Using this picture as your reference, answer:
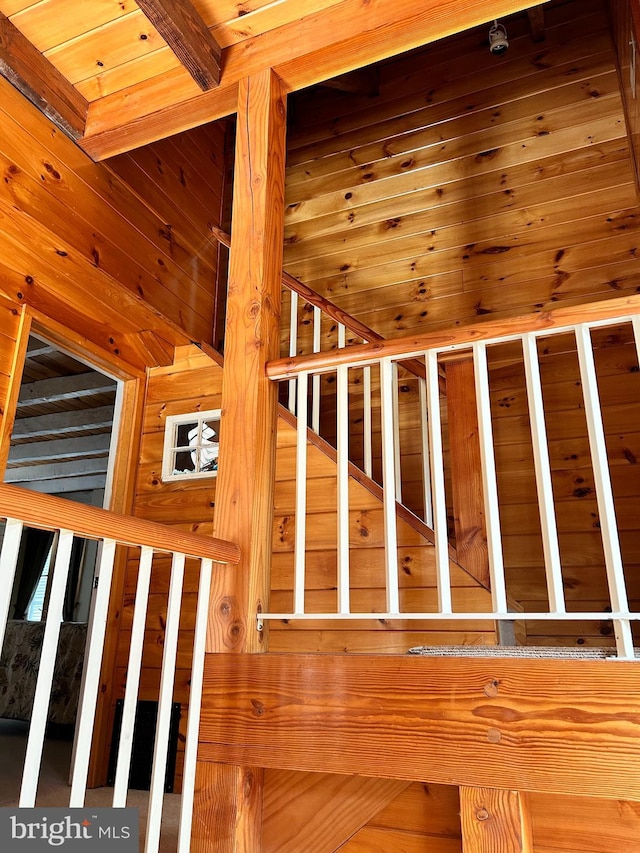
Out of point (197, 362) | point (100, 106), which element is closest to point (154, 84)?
point (100, 106)

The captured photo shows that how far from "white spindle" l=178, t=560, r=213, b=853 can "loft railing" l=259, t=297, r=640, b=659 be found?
Answer: 16 cm

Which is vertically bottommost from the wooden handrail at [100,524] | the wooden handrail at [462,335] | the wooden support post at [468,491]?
the wooden handrail at [100,524]

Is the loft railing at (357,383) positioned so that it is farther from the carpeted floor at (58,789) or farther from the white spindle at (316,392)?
the carpeted floor at (58,789)

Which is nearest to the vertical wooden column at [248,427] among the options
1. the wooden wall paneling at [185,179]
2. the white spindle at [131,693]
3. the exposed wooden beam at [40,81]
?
the white spindle at [131,693]

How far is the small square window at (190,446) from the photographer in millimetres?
3510

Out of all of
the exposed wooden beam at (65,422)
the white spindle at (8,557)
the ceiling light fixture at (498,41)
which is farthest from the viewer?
the exposed wooden beam at (65,422)

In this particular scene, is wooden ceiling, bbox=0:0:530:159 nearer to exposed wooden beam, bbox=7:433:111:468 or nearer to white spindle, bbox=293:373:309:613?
white spindle, bbox=293:373:309:613

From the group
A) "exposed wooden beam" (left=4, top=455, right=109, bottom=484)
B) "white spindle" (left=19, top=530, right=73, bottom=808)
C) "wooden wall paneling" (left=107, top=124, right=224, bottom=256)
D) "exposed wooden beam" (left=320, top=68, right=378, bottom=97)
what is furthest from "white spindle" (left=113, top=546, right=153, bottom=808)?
"exposed wooden beam" (left=4, top=455, right=109, bottom=484)

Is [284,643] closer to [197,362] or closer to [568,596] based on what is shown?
[568,596]

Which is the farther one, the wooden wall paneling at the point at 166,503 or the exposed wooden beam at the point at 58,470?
the exposed wooden beam at the point at 58,470

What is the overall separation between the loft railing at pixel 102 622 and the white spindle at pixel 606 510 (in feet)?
3.09

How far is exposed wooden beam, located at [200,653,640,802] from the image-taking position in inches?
52.3

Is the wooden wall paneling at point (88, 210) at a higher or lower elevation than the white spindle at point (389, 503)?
higher

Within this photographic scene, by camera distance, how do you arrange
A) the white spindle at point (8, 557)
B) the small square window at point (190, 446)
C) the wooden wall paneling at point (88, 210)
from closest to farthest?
the white spindle at point (8, 557) → the wooden wall paneling at point (88, 210) → the small square window at point (190, 446)
